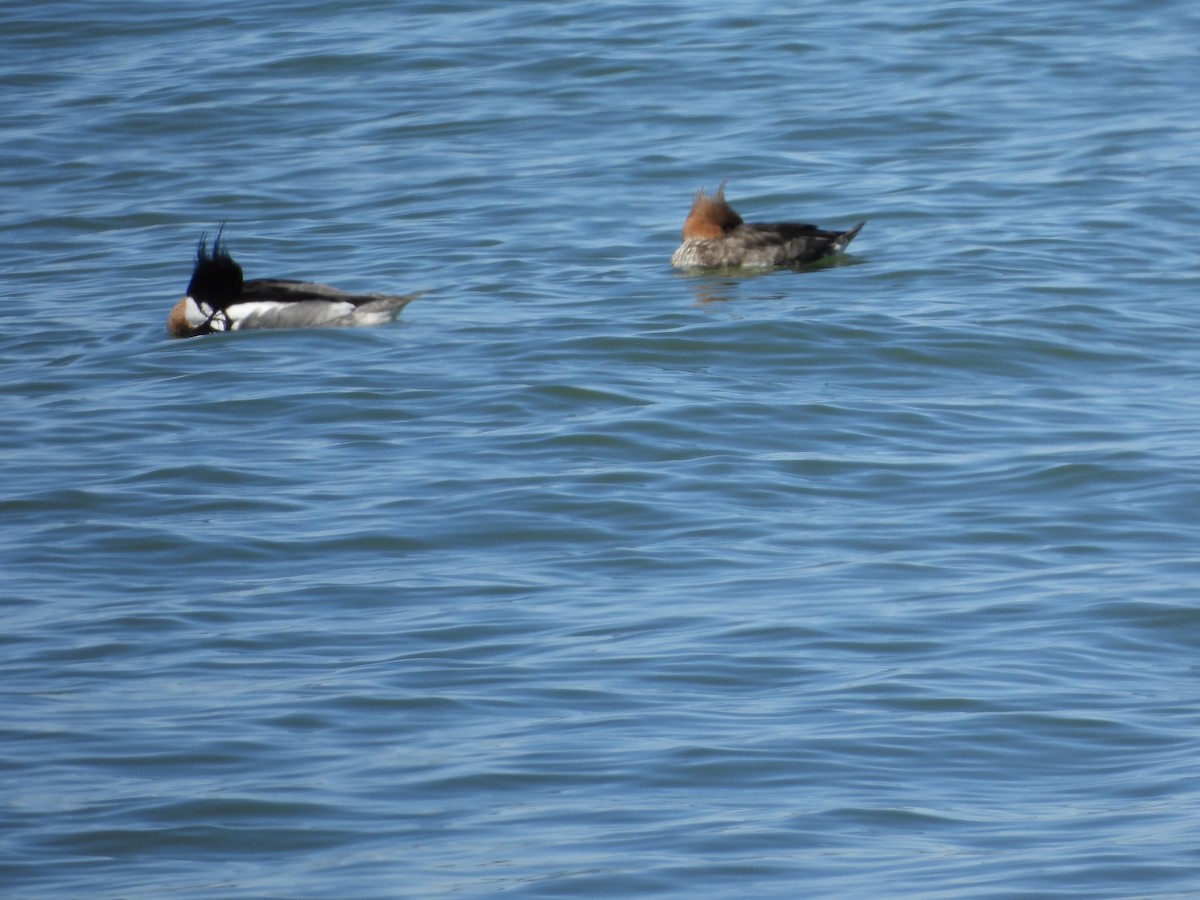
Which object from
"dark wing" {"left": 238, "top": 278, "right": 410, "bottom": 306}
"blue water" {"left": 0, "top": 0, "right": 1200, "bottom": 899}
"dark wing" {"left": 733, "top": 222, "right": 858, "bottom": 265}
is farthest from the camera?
"dark wing" {"left": 733, "top": 222, "right": 858, "bottom": 265}

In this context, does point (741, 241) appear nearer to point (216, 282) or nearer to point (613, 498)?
point (216, 282)

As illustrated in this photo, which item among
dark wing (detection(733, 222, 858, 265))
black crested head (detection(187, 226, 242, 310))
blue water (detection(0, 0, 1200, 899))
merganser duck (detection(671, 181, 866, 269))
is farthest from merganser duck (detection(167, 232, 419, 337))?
dark wing (detection(733, 222, 858, 265))

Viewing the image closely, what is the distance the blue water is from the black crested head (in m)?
0.25

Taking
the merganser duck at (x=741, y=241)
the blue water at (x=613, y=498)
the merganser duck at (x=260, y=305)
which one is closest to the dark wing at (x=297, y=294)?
the merganser duck at (x=260, y=305)

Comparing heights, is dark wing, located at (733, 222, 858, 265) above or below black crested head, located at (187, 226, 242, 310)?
below

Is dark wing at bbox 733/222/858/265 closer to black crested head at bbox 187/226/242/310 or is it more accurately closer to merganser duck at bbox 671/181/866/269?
merganser duck at bbox 671/181/866/269

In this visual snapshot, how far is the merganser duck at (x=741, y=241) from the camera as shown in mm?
12742

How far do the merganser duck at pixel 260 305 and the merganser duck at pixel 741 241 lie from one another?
2.10m

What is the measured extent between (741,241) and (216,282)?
3394 mm

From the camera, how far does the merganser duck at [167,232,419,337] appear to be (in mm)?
11609

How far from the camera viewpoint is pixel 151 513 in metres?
8.17

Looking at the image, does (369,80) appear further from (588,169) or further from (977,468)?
(977,468)

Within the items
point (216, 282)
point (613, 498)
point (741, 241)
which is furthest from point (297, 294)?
point (613, 498)

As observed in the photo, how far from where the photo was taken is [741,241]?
13000 millimetres
